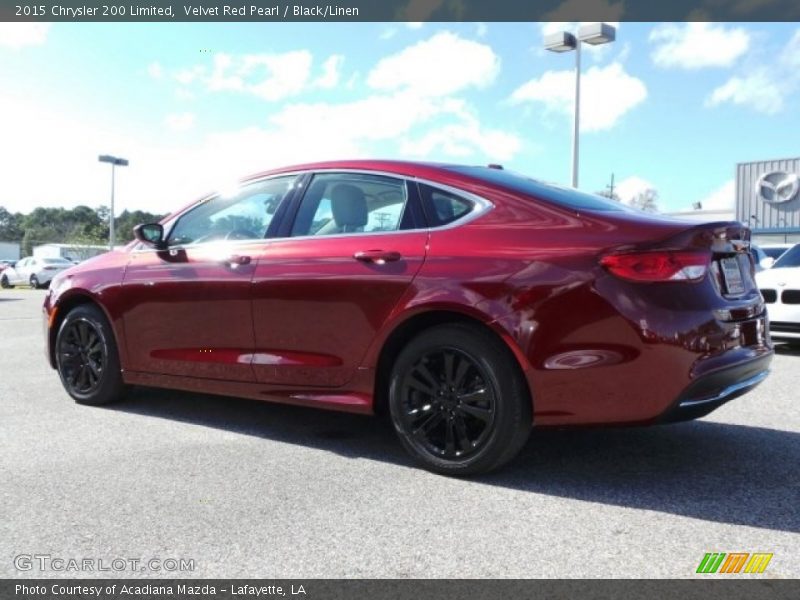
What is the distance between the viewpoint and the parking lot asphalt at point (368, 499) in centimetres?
263

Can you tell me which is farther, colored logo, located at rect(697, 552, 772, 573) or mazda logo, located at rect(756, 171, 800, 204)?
mazda logo, located at rect(756, 171, 800, 204)

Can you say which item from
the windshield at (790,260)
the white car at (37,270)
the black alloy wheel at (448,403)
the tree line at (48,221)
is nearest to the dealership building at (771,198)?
the windshield at (790,260)

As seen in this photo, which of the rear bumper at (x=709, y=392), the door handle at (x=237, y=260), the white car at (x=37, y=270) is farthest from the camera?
the white car at (x=37, y=270)

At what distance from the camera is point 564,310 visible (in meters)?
3.20

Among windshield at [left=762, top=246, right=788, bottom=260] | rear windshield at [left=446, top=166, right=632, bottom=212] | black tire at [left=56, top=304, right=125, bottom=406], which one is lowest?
black tire at [left=56, top=304, right=125, bottom=406]

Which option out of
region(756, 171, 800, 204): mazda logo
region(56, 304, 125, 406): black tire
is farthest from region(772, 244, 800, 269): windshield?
region(756, 171, 800, 204): mazda logo

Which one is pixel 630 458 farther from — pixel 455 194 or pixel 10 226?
pixel 10 226

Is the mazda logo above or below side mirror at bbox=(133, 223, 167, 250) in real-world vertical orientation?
above

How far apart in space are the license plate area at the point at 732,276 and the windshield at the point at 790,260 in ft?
18.6

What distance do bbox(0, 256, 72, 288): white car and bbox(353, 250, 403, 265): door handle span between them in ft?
106

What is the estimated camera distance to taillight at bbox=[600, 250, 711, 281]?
10.3ft

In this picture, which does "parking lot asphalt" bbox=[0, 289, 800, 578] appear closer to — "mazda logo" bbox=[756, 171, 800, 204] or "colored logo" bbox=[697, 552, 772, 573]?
"colored logo" bbox=[697, 552, 772, 573]

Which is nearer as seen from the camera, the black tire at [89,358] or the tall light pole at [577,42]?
the black tire at [89,358]

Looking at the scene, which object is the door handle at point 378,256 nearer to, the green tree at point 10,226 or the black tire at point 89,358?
the black tire at point 89,358
